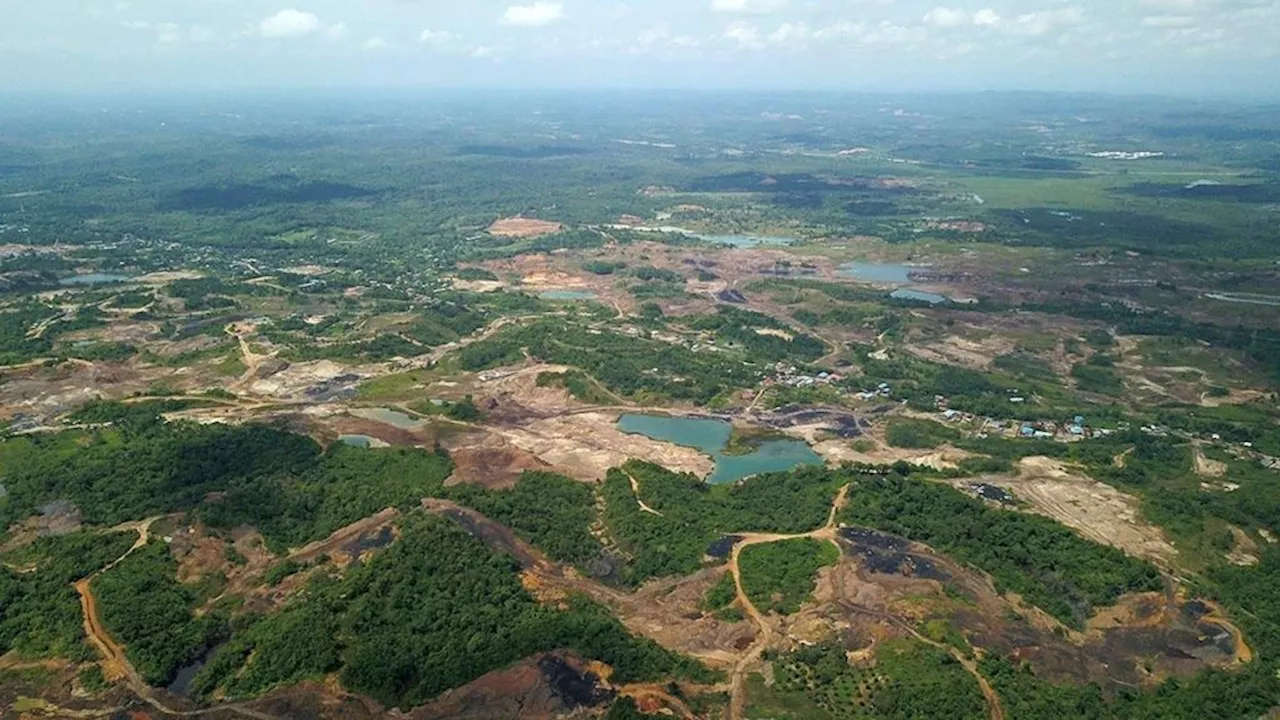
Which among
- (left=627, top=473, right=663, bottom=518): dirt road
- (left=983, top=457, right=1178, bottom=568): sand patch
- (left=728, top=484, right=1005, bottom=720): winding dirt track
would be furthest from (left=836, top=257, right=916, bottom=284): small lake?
(left=728, top=484, right=1005, bottom=720): winding dirt track

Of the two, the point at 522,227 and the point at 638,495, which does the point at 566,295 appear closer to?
the point at 522,227

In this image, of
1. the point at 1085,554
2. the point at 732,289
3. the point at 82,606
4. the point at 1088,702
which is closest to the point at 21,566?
the point at 82,606

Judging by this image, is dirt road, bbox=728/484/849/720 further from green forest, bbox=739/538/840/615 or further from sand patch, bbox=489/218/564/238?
sand patch, bbox=489/218/564/238

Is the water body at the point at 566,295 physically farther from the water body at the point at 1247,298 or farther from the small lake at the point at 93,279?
the water body at the point at 1247,298

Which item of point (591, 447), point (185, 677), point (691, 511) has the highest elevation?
point (691, 511)

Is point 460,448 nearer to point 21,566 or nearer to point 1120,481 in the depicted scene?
point 21,566

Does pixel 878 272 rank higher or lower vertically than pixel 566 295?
higher

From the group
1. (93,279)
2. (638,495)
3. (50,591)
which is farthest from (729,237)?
(50,591)
